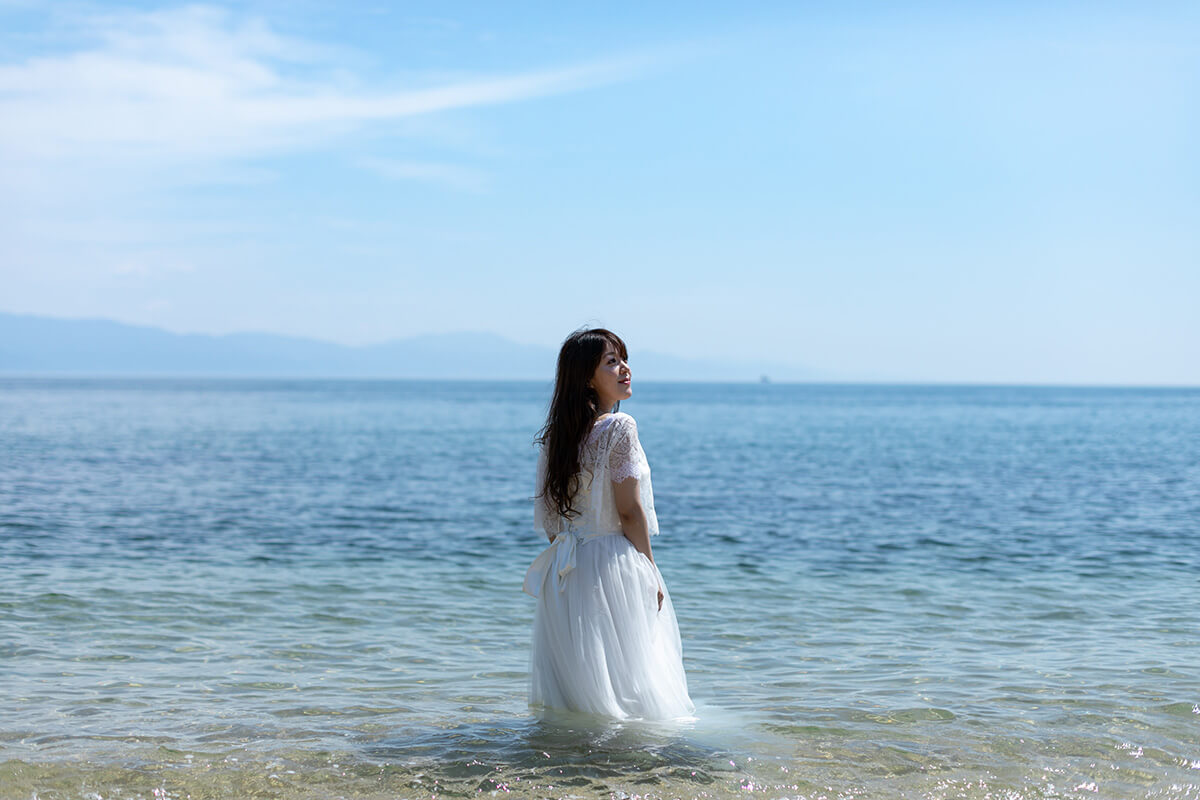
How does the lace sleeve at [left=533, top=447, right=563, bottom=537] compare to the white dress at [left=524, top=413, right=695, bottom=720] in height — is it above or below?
above

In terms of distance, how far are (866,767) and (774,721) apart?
1.02 meters

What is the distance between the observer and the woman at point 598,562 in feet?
18.9

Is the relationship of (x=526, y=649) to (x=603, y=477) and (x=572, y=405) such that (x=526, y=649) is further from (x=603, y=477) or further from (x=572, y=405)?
(x=572, y=405)

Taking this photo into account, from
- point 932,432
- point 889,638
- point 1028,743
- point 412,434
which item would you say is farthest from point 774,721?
point 932,432

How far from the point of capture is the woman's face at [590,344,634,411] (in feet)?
18.9

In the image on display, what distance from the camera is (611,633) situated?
6.03 meters

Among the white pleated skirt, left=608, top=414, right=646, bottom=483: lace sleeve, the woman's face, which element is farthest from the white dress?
the woman's face

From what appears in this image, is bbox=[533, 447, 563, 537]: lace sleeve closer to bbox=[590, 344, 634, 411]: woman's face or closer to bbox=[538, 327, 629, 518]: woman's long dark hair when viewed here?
bbox=[538, 327, 629, 518]: woman's long dark hair

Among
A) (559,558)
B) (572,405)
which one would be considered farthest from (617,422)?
(559,558)

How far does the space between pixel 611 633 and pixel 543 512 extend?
810 millimetres

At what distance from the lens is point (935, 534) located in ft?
58.6

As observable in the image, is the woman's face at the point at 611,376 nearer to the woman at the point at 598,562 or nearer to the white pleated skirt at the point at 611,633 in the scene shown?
the woman at the point at 598,562

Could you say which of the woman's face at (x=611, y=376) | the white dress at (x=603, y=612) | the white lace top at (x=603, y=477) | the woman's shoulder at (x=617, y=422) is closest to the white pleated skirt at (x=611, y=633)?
the white dress at (x=603, y=612)

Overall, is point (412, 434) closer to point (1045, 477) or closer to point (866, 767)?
point (1045, 477)
